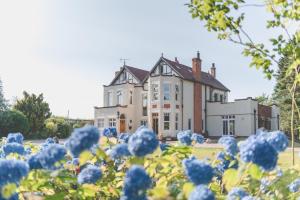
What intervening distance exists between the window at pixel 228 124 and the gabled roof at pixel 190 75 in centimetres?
446

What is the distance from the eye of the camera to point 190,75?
39000mm

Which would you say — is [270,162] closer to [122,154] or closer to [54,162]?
[122,154]

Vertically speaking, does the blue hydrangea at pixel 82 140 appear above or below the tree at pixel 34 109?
below

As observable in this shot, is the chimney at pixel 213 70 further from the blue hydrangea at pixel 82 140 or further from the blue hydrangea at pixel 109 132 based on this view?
the blue hydrangea at pixel 82 140

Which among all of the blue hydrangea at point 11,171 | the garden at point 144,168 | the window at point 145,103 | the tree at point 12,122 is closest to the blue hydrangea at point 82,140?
the garden at point 144,168

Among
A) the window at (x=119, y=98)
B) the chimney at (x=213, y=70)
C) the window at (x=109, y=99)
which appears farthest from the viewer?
the chimney at (x=213, y=70)

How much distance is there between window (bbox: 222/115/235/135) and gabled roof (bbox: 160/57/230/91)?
4456 mm

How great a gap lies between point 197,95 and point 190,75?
2.14m

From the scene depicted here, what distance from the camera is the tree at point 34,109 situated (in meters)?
45.3

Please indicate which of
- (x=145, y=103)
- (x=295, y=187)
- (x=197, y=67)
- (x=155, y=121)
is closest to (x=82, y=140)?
(x=295, y=187)

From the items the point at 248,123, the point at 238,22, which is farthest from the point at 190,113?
the point at 238,22

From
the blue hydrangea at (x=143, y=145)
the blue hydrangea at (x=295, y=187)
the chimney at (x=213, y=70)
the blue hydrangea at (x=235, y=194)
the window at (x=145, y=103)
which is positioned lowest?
the blue hydrangea at (x=295, y=187)

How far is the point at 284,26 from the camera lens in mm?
3852

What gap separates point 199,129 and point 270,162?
37.3 m
